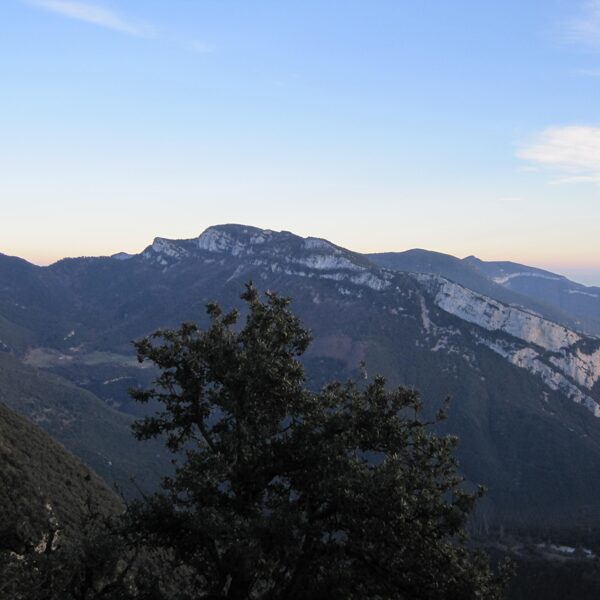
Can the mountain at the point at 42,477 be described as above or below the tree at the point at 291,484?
below

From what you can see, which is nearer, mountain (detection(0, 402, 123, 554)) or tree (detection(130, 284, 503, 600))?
tree (detection(130, 284, 503, 600))

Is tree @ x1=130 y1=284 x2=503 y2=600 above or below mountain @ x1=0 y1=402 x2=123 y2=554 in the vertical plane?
A: above

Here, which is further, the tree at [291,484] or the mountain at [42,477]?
the mountain at [42,477]

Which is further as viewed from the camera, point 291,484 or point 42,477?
point 42,477

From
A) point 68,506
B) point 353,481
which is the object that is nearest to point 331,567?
point 353,481

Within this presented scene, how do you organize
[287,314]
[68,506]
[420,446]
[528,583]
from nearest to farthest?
[420,446]
[287,314]
[68,506]
[528,583]

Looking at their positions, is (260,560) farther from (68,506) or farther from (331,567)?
(68,506)

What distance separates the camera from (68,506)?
8262 centimetres

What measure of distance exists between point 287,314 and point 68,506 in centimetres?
7122

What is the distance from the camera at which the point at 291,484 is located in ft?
71.7

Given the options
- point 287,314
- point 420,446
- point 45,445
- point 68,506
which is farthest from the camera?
point 45,445

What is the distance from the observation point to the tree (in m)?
19.1

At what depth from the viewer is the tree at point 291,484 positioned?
1908 centimetres

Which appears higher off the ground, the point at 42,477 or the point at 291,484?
the point at 291,484
